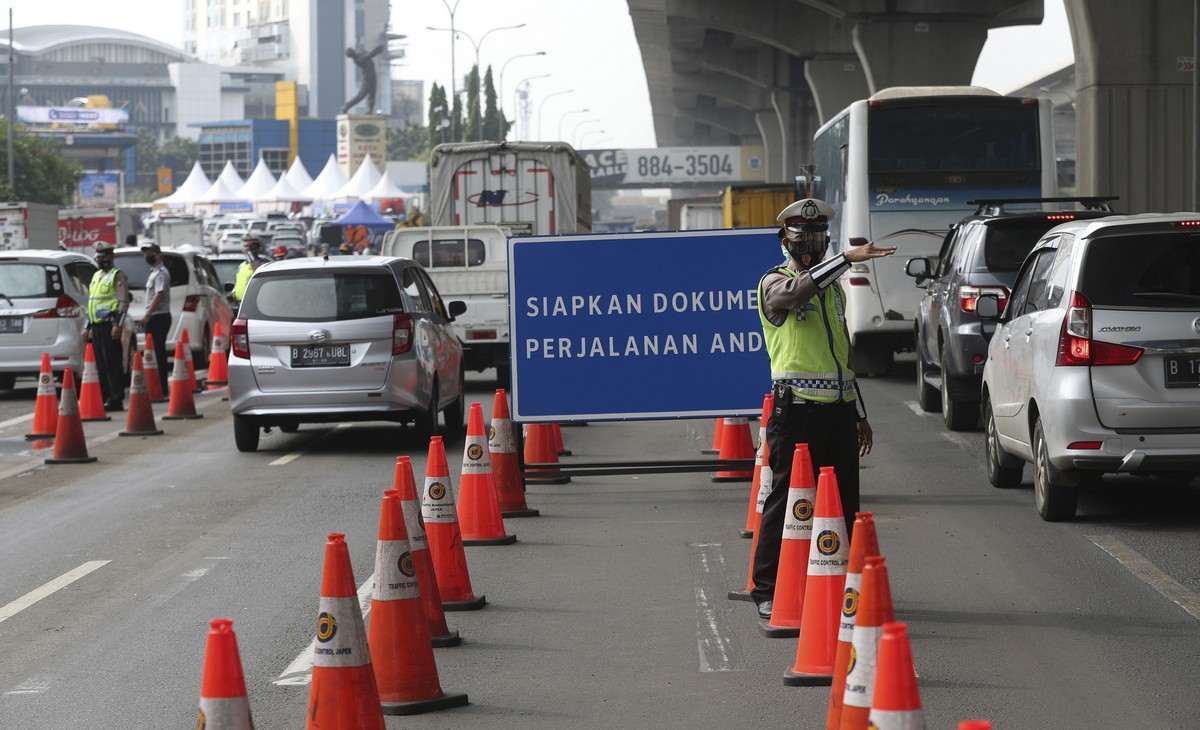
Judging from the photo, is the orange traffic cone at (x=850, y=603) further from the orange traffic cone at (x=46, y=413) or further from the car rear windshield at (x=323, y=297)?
the orange traffic cone at (x=46, y=413)

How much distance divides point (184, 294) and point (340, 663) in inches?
777

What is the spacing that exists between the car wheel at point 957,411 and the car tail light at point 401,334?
188 inches

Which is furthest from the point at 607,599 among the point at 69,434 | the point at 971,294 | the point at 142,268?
the point at 142,268

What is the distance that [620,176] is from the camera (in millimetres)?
103688

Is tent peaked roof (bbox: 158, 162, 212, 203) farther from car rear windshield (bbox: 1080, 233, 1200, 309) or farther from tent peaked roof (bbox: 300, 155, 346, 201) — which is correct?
car rear windshield (bbox: 1080, 233, 1200, 309)

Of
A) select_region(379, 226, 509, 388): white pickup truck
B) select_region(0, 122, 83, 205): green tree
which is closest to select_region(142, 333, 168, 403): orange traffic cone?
select_region(379, 226, 509, 388): white pickup truck

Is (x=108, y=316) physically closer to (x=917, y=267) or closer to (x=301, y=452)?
(x=301, y=452)

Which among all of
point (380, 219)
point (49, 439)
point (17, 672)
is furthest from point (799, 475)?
point (380, 219)

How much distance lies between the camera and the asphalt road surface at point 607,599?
6426 mm

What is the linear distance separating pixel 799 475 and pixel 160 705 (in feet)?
8.84

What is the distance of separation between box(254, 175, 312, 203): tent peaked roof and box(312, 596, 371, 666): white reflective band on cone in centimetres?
10695

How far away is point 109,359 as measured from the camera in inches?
774

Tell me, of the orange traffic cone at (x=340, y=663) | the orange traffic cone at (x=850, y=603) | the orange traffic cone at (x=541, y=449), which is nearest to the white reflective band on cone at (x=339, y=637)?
the orange traffic cone at (x=340, y=663)

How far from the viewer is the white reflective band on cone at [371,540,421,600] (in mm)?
6340
